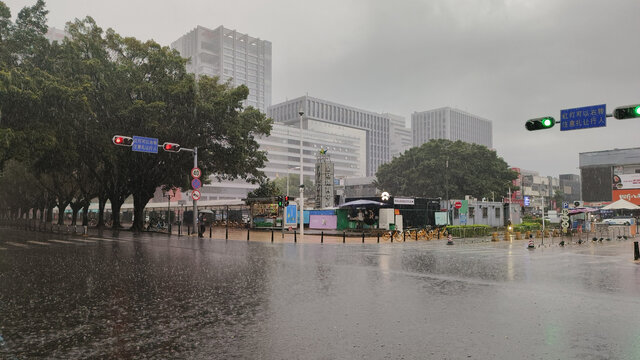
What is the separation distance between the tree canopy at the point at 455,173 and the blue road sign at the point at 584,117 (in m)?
50.6

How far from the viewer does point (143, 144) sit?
29.5 m

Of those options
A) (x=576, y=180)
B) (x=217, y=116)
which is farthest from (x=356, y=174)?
(x=217, y=116)

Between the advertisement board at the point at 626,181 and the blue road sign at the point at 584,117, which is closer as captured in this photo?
the blue road sign at the point at 584,117

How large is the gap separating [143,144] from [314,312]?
990 inches

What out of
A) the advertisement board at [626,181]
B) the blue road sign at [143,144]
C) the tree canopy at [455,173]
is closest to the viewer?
the blue road sign at [143,144]

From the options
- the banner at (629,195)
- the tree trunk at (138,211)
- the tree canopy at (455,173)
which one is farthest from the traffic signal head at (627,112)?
the banner at (629,195)

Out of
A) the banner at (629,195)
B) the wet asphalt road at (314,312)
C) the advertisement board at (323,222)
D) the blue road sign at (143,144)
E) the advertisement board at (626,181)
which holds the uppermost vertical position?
the advertisement board at (626,181)

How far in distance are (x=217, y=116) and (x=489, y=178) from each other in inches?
2053

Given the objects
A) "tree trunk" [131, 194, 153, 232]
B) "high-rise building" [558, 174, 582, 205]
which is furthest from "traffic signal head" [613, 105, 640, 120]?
"high-rise building" [558, 174, 582, 205]

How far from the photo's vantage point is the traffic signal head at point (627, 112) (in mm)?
15281

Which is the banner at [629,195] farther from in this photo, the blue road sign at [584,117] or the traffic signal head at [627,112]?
the traffic signal head at [627,112]

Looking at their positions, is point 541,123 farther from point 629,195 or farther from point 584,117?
point 629,195

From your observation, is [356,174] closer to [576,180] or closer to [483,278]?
[576,180]

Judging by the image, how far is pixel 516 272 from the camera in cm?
1384
